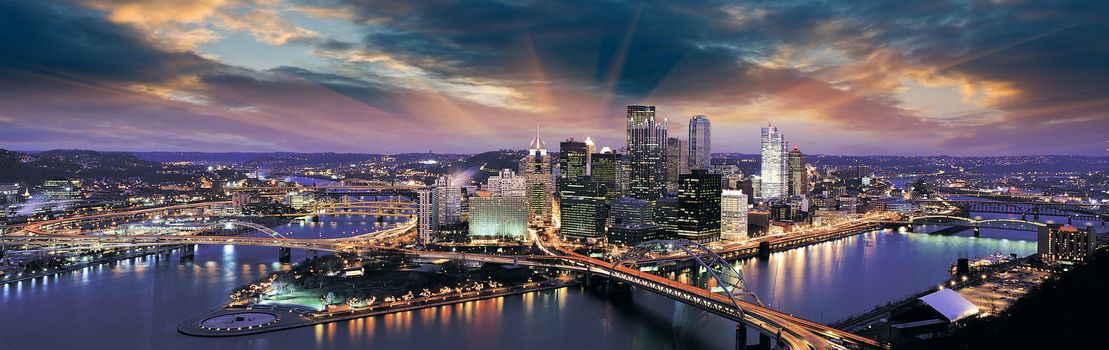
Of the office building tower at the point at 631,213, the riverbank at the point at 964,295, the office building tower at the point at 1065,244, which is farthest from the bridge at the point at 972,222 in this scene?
the riverbank at the point at 964,295

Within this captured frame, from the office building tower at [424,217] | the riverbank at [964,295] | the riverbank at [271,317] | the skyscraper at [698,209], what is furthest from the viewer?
the skyscraper at [698,209]

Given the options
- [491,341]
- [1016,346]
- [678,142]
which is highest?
[678,142]

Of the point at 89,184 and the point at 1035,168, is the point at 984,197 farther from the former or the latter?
the point at 89,184

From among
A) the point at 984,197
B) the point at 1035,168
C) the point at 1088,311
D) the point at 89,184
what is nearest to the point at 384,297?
the point at 1088,311

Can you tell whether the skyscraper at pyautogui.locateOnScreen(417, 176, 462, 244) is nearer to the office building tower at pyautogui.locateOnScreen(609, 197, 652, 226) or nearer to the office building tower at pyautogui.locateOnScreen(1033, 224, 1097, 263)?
the office building tower at pyautogui.locateOnScreen(609, 197, 652, 226)

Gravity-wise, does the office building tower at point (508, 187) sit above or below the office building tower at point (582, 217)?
above

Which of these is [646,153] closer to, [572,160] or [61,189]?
[572,160]

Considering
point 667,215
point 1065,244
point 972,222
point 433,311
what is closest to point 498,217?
point 667,215

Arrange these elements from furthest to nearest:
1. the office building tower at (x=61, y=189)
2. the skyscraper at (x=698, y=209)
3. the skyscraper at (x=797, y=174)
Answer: the skyscraper at (x=797, y=174) < the office building tower at (x=61, y=189) < the skyscraper at (x=698, y=209)

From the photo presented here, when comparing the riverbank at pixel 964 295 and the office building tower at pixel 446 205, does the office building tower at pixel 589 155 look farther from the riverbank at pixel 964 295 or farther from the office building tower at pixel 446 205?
the riverbank at pixel 964 295
